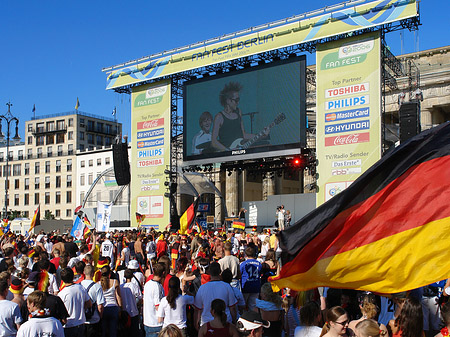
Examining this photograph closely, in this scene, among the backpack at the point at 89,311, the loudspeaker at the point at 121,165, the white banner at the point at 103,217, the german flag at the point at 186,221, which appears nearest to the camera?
the backpack at the point at 89,311

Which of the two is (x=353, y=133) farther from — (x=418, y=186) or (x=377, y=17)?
(x=418, y=186)

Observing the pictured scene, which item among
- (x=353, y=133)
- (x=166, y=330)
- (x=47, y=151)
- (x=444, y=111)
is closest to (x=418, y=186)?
(x=166, y=330)

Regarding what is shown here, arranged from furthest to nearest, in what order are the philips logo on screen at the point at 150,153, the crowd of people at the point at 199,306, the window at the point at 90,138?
the window at the point at 90,138 < the philips logo on screen at the point at 150,153 < the crowd of people at the point at 199,306

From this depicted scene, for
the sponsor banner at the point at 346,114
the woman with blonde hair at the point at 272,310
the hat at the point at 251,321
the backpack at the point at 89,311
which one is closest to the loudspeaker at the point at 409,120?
the sponsor banner at the point at 346,114

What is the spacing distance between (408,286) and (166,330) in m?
2.05

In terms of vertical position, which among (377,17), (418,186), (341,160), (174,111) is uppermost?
(377,17)

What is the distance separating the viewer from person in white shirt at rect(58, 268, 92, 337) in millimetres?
7422

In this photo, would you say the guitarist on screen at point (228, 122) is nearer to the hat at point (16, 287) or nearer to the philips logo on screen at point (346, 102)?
the philips logo on screen at point (346, 102)

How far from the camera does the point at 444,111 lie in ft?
146

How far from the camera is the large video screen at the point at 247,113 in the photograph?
29156 millimetres

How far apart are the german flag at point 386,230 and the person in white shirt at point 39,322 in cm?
259

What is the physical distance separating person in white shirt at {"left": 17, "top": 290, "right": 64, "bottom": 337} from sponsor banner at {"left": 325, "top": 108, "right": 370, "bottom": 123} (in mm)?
22550

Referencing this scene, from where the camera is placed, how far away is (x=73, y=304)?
745 centimetres

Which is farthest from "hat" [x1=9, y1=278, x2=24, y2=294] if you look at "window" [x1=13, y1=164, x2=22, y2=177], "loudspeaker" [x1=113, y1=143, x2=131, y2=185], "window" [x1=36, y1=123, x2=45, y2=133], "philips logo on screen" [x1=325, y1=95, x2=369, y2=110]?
"window" [x1=36, y1=123, x2=45, y2=133]
